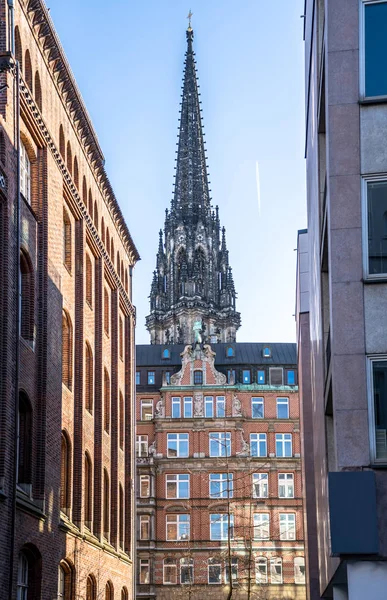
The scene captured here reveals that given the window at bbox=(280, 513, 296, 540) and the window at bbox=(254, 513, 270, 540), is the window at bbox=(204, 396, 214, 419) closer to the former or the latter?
the window at bbox=(254, 513, 270, 540)

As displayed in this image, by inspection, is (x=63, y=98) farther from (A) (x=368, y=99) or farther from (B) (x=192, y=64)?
(B) (x=192, y=64)

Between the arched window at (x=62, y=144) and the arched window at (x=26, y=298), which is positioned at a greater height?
the arched window at (x=62, y=144)

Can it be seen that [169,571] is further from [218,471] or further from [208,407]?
[208,407]

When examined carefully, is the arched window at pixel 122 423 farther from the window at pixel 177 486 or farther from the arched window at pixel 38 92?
the window at pixel 177 486

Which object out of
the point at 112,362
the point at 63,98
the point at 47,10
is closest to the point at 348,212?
the point at 47,10

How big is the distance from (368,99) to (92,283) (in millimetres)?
23983

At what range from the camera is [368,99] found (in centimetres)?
2211

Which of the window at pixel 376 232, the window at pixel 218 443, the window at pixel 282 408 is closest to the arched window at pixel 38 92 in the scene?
→ the window at pixel 376 232

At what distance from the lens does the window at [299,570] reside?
80.4 metres

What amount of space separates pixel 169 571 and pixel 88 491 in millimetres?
41231

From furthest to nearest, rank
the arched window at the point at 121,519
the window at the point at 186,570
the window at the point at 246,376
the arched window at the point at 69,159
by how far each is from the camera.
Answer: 1. the window at the point at 246,376
2. the window at the point at 186,570
3. the arched window at the point at 121,519
4. the arched window at the point at 69,159

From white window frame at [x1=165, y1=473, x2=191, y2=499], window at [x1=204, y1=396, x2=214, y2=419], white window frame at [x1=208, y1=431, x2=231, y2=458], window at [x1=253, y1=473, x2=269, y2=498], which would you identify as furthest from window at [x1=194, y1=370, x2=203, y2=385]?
window at [x1=253, y1=473, x2=269, y2=498]

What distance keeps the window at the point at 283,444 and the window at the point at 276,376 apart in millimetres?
5425

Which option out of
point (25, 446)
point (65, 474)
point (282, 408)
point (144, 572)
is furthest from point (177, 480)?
point (25, 446)
